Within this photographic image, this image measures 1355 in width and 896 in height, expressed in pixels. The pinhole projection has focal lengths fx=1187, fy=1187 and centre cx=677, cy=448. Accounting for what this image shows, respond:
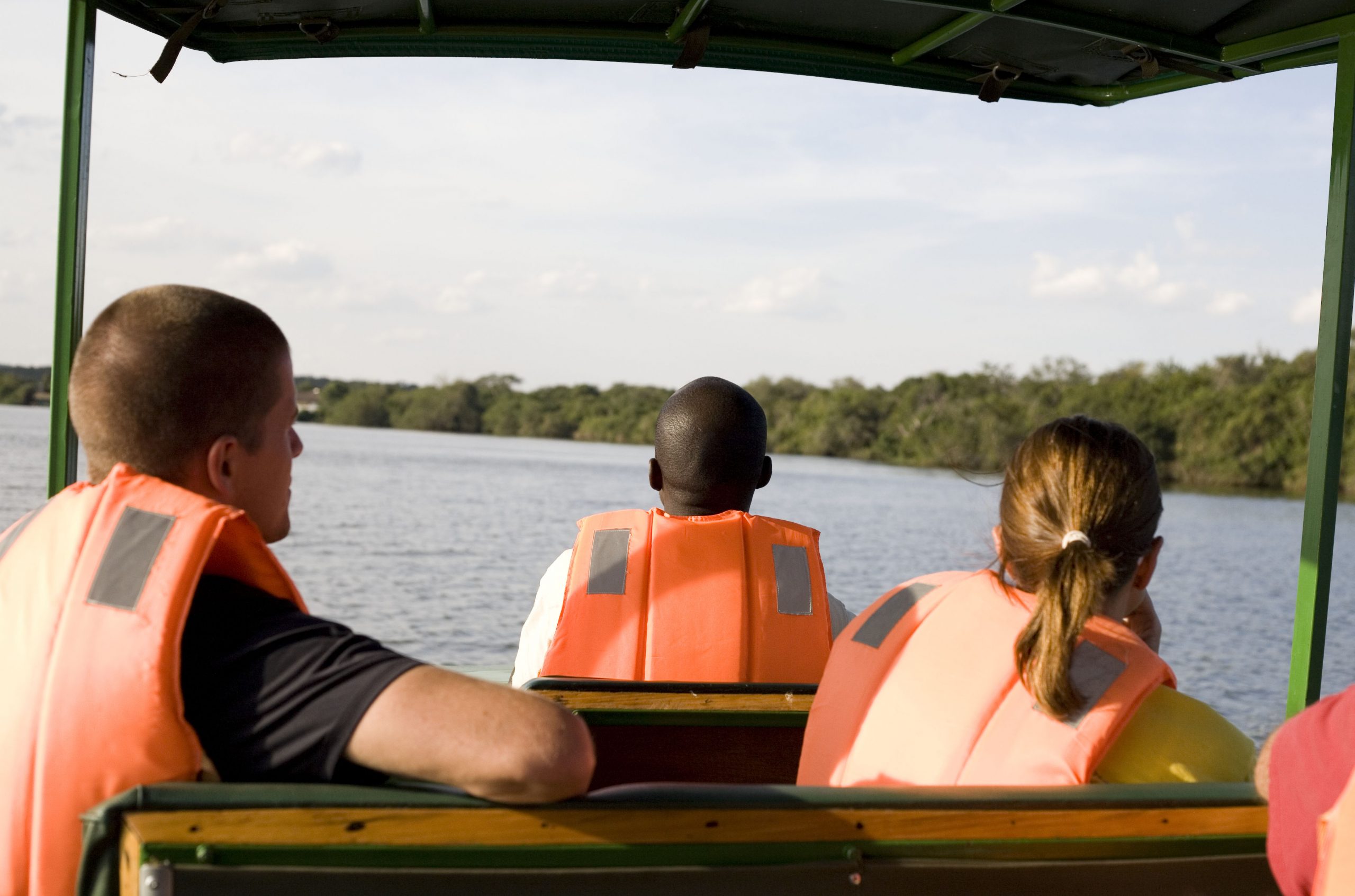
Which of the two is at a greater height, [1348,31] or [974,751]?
[1348,31]

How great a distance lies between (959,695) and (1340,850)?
443 mm

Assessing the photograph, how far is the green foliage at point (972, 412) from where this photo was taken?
144 ft

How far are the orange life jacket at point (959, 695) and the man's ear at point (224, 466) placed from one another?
85 cm

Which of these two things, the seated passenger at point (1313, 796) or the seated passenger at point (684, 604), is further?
the seated passenger at point (684, 604)

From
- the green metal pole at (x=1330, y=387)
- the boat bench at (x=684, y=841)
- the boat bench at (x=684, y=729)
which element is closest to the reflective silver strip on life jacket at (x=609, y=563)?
the boat bench at (x=684, y=729)

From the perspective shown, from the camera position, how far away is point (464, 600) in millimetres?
16312

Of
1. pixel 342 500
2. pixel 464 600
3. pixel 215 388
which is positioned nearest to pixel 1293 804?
pixel 215 388

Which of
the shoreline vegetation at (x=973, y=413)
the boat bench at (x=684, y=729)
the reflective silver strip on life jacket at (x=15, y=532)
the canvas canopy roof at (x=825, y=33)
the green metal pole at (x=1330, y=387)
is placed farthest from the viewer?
the shoreline vegetation at (x=973, y=413)

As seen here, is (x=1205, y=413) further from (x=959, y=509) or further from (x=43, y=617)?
(x=43, y=617)

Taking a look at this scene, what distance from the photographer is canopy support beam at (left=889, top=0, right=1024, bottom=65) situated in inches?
104

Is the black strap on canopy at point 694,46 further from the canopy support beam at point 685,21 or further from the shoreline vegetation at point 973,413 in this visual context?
the shoreline vegetation at point 973,413

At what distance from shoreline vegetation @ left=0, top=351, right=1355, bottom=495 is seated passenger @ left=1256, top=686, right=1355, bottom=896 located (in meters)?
37.6

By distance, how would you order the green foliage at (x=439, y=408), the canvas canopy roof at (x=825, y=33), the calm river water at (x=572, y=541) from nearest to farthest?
the canvas canopy roof at (x=825, y=33), the calm river water at (x=572, y=541), the green foliage at (x=439, y=408)

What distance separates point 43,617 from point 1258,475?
48.3 m
